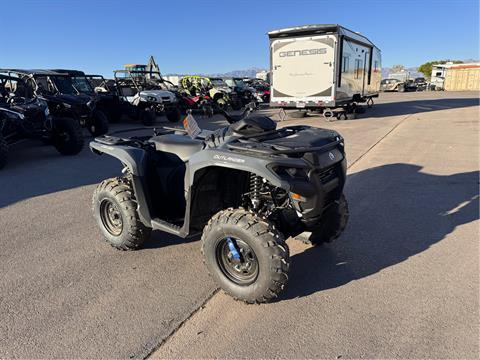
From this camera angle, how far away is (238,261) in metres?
2.84

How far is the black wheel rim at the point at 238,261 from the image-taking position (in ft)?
9.14

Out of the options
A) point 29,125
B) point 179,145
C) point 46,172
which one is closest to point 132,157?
point 179,145

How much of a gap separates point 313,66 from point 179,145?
1113 cm

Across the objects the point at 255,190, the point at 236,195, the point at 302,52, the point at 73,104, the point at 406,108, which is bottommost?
the point at 406,108

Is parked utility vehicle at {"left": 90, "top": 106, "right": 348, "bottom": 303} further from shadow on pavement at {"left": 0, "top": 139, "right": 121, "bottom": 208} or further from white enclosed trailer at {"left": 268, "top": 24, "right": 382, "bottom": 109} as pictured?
white enclosed trailer at {"left": 268, "top": 24, "right": 382, "bottom": 109}

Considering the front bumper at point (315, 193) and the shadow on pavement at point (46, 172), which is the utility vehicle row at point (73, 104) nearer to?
the shadow on pavement at point (46, 172)

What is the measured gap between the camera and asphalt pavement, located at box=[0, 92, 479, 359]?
2.41 m

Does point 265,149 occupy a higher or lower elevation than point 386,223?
higher

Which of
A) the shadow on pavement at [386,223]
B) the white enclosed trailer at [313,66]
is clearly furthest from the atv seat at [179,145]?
the white enclosed trailer at [313,66]

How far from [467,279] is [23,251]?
419cm

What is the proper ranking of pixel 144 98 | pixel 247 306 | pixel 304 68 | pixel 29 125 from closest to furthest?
pixel 247 306, pixel 29 125, pixel 304 68, pixel 144 98

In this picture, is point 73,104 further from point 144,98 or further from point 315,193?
point 315,193

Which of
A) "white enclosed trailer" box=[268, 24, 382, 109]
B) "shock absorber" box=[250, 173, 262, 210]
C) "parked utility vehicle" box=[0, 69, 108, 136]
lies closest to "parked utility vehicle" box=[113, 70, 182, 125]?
"parked utility vehicle" box=[0, 69, 108, 136]

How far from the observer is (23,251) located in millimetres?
3789
